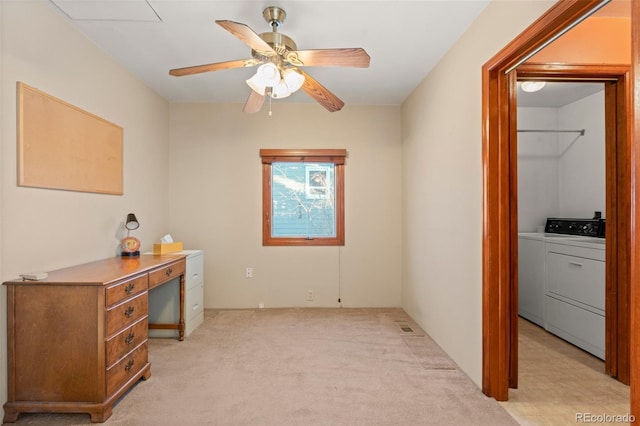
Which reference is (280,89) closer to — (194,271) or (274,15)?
(274,15)

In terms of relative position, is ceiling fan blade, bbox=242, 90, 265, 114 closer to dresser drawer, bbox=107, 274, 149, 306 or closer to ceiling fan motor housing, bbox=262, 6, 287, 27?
ceiling fan motor housing, bbox=262, 6, 287, 27

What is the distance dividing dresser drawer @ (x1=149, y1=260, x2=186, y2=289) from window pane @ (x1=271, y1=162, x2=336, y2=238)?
4.33 feet

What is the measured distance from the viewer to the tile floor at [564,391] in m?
1.83

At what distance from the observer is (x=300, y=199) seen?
13.2 feet

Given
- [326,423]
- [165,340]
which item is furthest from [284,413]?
[165,340]

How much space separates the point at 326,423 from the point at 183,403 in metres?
0.94

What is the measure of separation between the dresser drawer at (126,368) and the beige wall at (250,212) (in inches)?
67.9

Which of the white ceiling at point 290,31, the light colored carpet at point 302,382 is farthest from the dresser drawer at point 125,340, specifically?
the white ceiling at point 290,31

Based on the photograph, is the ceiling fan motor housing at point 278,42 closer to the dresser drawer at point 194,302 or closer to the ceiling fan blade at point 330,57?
the ceiling fan blade at point 330,57

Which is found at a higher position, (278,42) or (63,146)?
(278,42)

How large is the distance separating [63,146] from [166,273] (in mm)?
1197

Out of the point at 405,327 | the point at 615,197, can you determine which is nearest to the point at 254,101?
the point at 405,327

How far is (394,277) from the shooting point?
4.02 m

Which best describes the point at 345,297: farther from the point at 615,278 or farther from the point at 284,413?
the point at 615,278
